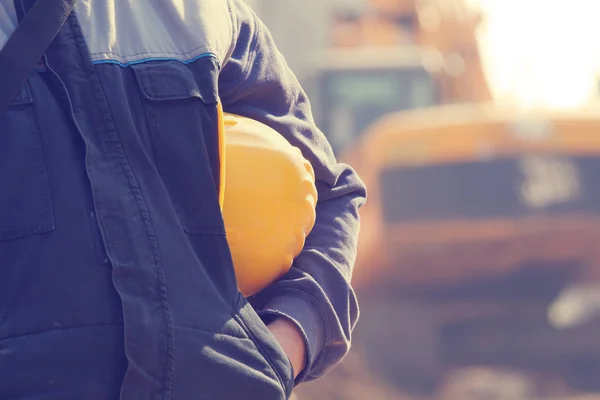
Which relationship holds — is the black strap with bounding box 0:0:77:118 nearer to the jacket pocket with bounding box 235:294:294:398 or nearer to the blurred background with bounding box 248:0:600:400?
the jacket pocket with bounding box 235:294:294:398

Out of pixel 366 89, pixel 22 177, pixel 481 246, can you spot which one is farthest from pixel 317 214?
pixel 366 89

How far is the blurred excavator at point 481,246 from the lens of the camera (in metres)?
7.82

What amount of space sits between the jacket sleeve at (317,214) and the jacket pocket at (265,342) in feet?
0.29

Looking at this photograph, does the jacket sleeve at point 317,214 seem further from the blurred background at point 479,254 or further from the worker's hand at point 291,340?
the blurred background at point 479,254

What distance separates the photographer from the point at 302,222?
5.16 feet

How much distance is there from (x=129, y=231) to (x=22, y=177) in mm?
132

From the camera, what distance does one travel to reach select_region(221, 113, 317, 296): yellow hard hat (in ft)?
4.98

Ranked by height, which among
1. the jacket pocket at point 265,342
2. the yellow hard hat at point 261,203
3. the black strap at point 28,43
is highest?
the black strap at point 28,43

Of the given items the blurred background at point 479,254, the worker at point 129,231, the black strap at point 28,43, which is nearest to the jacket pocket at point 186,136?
the worker at point 129,231

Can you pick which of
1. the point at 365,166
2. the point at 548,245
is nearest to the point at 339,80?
the point at 365,166

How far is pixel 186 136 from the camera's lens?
1.44 metres

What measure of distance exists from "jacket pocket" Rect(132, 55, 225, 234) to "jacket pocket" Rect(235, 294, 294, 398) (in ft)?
0.33

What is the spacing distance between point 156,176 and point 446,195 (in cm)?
680

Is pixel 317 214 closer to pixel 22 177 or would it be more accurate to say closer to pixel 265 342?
pixel 265 342
